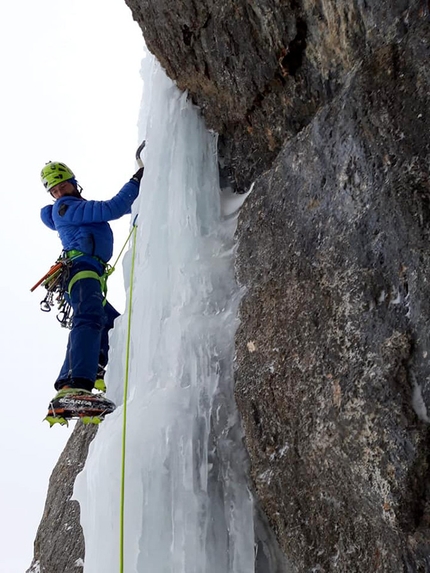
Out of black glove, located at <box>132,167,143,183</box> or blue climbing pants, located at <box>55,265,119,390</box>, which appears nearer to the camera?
blue climbing pants, located at <box>55,265,119,390</box>

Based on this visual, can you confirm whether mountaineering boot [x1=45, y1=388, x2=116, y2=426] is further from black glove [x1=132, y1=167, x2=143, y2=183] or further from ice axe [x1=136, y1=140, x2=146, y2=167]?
ice axe [x1=136, y1=140, x2=146, y2=167]

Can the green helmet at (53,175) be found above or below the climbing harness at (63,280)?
above

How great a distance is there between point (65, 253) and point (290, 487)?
8.01ft

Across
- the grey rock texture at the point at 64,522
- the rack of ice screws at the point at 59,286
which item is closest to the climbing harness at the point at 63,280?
the rack of ice screws at the point at 59,286

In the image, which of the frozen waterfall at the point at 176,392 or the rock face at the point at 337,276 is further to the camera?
the frozen waterfall at the point at 176,392

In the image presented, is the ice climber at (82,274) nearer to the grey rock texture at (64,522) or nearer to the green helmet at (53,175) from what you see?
the green helmet at (53,175)

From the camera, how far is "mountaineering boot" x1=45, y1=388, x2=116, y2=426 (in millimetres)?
3736

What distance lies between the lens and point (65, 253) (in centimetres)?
457

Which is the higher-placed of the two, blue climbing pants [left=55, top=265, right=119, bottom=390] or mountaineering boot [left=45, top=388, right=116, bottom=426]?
blue climbing pants [left=55, top=265, right=119, bottom=390]

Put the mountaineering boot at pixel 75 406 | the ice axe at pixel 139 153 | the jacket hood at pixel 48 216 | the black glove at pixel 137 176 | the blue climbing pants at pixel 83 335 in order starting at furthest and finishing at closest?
the jacket hood at pixel 48 216, the ice axe at pixel 139 153, the black glove at pixel 137 176, the blue climbing pants at pixel 83 335, the mountaineering boot at pixel 75 406

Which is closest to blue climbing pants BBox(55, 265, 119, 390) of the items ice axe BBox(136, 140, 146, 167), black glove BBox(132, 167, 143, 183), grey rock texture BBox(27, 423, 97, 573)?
black glove BBox(132, 167, 143, 183)

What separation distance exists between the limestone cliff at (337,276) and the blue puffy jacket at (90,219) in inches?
43.4

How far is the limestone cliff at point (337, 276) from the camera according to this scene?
2.48 metres

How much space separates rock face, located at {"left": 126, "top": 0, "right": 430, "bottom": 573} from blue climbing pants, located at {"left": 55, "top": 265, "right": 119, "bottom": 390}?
108 centimetres
